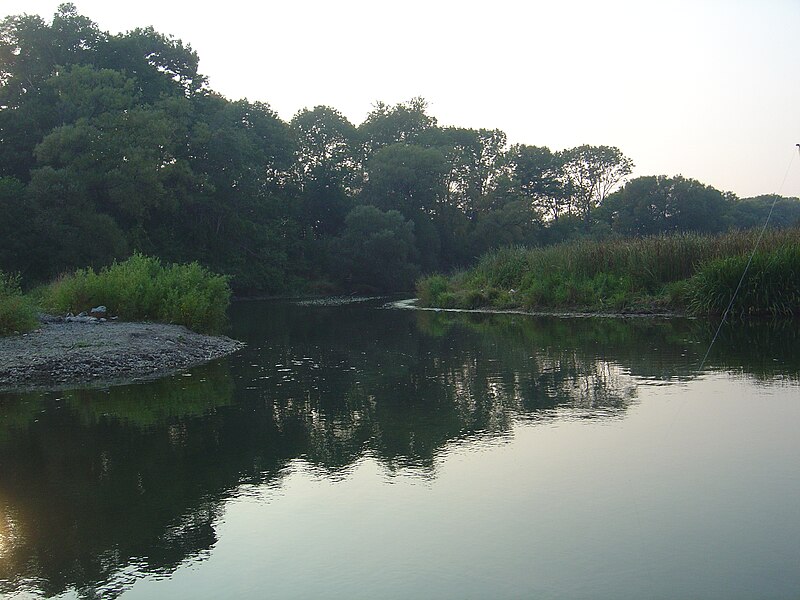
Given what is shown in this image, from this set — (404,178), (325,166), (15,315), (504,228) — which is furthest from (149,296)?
(504,228)

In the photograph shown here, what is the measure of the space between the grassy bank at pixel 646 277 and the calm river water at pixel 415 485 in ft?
29.3

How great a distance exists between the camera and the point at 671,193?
88938mm

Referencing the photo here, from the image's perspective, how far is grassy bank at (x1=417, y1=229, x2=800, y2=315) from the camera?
23.1m

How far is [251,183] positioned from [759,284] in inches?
1868

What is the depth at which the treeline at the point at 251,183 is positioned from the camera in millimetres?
45875

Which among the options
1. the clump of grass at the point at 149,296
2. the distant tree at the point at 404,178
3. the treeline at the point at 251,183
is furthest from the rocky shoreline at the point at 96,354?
the distant tree at the point at 404,178

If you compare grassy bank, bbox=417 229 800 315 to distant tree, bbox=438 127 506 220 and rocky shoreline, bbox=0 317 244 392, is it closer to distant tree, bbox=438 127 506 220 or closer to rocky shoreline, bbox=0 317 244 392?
rocky shoreline, bbox=0 317 244 392

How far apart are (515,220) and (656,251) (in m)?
50.6

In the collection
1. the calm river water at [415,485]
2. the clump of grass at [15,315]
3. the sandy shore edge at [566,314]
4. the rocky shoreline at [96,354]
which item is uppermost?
the clump of grass at [15,315]

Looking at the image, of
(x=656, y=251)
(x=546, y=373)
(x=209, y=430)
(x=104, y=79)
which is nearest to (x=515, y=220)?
(x=104, y=79)

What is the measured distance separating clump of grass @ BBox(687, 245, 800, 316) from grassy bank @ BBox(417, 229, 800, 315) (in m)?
0.03

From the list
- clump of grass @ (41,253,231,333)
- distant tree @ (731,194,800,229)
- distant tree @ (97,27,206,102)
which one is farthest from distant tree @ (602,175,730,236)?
clump of grass @ (41,253,231,333)

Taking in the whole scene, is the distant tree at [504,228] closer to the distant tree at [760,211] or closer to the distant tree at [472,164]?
the distant tree at [472,164]

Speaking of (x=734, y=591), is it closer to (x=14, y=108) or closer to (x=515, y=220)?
(x=14, y=108)
